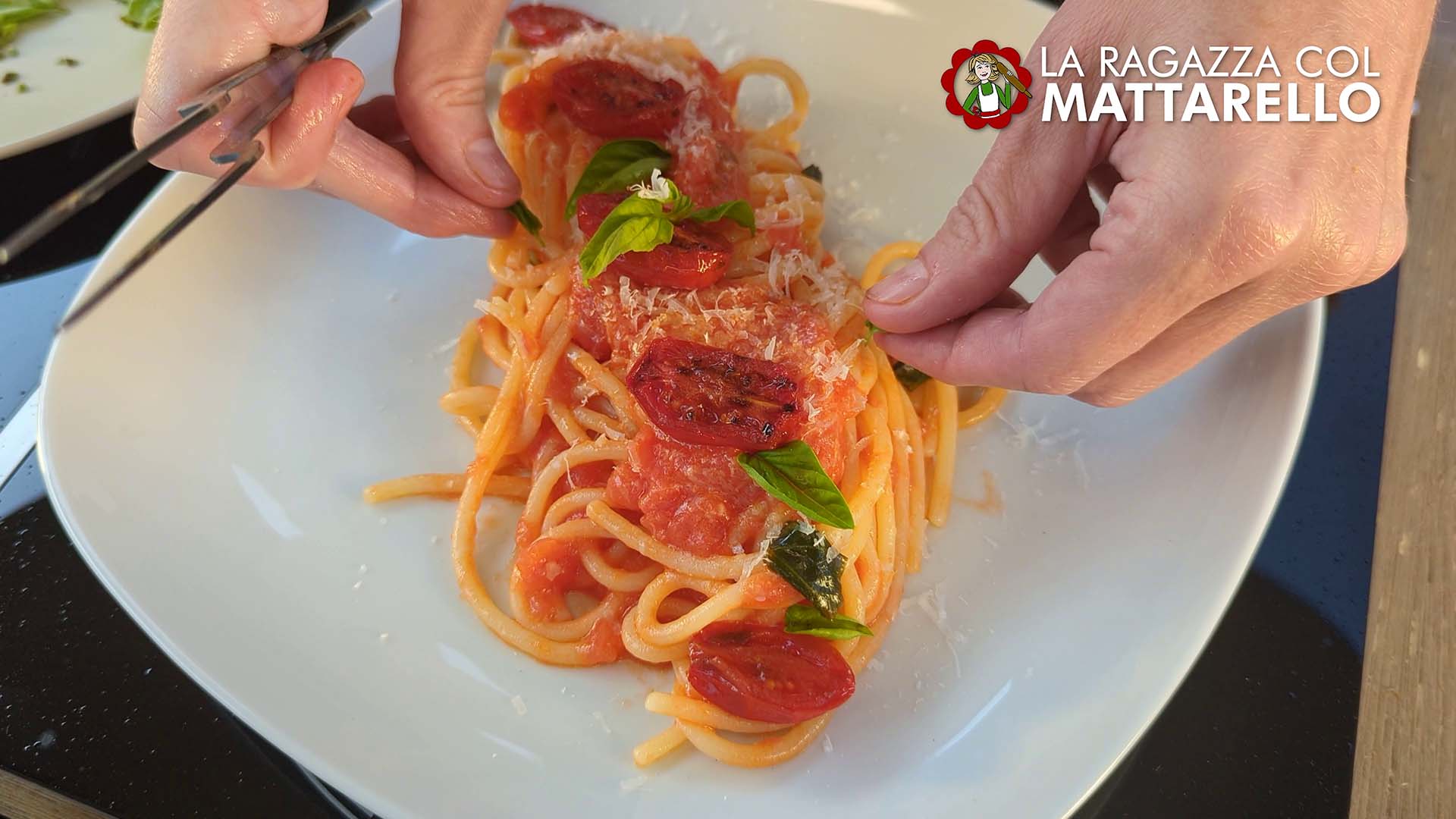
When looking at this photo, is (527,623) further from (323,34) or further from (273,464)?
(323,34)

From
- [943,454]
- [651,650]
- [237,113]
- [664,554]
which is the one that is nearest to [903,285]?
[943,454]

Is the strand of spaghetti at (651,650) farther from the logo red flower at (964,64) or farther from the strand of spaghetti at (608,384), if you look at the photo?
the logo red flower at (964,64)

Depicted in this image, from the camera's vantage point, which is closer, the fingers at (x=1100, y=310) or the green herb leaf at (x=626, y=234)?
the fingers at (x=1100, y=310)

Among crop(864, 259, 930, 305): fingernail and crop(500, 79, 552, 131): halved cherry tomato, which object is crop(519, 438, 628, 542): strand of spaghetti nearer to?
crop(864, 259, 930, 305): fingernail

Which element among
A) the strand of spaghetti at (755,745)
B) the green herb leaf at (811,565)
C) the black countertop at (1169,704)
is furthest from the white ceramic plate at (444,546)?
the black countertop at (1169,704)

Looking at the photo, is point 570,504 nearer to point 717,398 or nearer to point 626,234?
point 717,398

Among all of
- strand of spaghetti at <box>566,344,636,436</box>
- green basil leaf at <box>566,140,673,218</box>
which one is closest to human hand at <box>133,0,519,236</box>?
green basil leaf at <box>566,140,673,218</box>
